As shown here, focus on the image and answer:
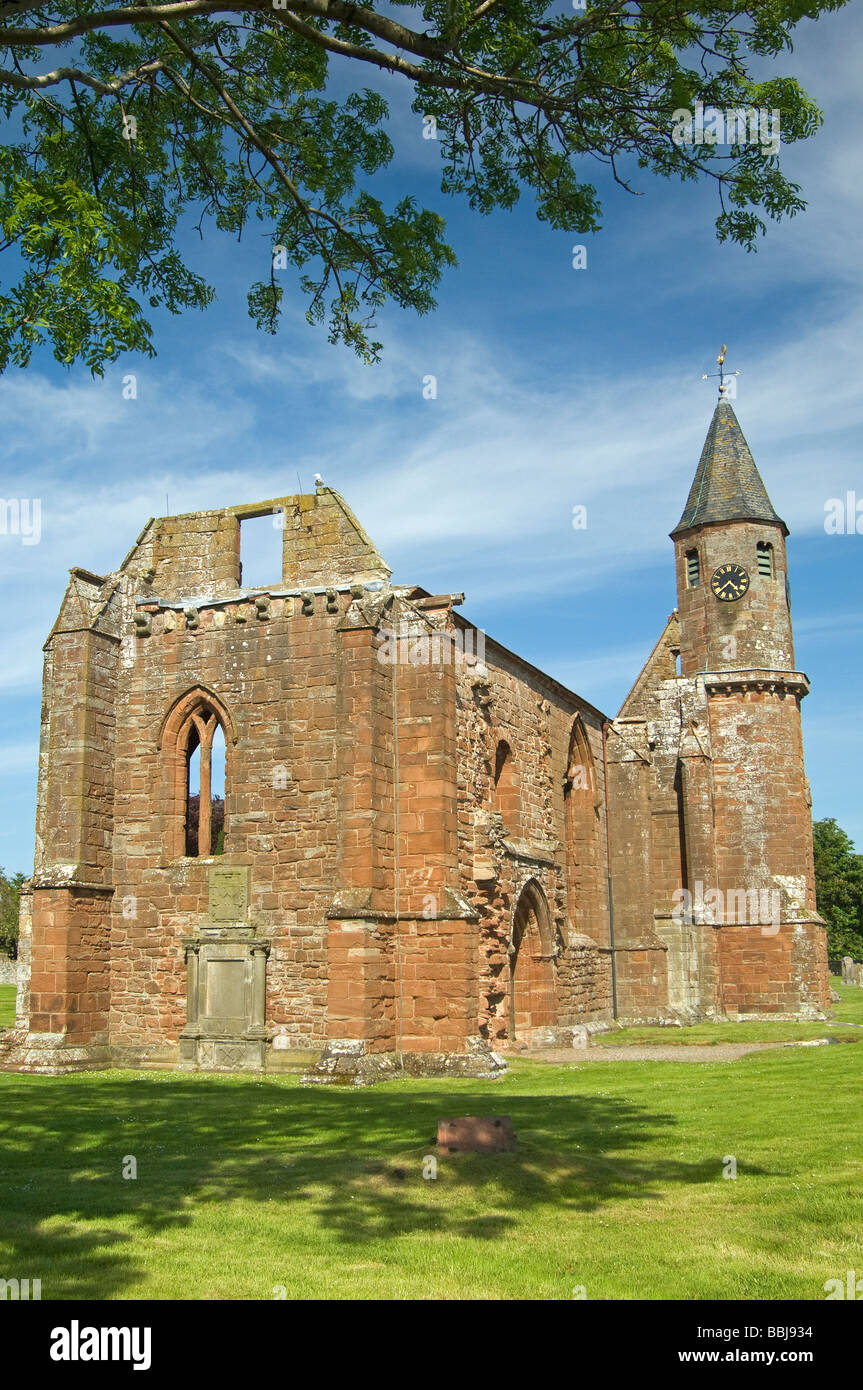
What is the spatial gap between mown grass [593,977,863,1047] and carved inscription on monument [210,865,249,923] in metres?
8.06

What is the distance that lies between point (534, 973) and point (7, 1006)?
15776mm

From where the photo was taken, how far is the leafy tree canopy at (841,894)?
208ft

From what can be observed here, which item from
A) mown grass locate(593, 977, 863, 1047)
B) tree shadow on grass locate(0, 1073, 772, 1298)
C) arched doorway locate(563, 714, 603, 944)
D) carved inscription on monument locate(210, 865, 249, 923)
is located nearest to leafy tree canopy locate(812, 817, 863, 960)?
mown grass locate(593, 977, 863, 1047)

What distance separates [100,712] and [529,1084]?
913 centimetres

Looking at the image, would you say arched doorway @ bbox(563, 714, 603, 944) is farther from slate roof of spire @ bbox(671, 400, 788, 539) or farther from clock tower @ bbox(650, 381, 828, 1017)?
slate roof of spire @ bbox(671, 400, 788, 539)

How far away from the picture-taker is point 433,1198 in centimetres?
819

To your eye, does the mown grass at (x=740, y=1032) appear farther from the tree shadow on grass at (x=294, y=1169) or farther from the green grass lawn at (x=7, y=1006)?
the green grass lawn at (x=7, y=1006)

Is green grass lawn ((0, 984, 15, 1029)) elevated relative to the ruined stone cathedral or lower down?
lower down

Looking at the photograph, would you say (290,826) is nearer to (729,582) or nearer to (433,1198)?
(433,1198)

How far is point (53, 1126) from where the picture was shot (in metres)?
12.4

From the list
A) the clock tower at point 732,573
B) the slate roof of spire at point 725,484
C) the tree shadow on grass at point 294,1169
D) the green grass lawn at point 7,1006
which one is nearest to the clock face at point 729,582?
the clock tower at point 732,573

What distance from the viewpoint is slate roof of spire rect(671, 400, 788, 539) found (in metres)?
31.6
